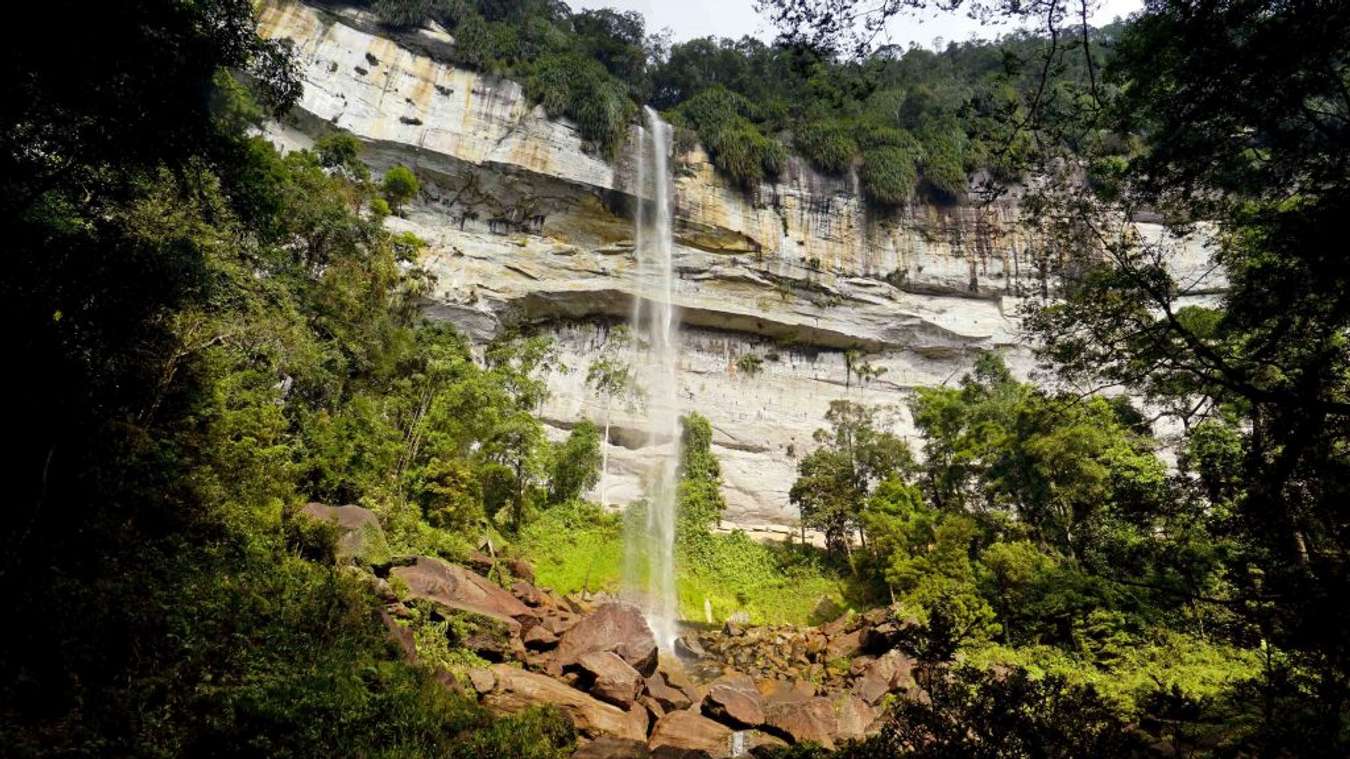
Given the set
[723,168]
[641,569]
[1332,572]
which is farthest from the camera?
[723,168]

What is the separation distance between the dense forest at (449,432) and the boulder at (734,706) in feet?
8.13

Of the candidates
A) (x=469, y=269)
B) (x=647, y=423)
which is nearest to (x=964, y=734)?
(x=647, y=423)

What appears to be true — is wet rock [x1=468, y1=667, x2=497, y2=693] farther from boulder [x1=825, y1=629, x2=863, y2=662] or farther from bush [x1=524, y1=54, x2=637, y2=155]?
bush [x1=524, y1=54, x2=637, y2=155]

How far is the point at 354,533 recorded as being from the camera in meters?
9.72

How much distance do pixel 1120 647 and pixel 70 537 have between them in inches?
535

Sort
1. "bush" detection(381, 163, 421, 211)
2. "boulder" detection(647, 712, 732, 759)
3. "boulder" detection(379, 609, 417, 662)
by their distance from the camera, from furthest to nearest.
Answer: "bush" detection(381, 163, 421, 211) < "boulder" detection(647, 712, 732, 759) < "boulder" detection(379, 609, 417, 662)

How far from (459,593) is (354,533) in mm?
1830

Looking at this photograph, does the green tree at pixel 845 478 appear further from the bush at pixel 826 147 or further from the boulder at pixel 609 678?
the bush at pixel 826 147

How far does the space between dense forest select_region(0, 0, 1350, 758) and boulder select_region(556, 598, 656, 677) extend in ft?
5.30

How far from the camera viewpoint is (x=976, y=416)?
62.4 feet

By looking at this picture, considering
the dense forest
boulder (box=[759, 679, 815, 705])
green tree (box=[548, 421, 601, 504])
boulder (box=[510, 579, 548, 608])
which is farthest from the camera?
green tree (box=[548, 421, 601, 504])

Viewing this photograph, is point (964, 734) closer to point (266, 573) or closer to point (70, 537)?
point (266, 573)

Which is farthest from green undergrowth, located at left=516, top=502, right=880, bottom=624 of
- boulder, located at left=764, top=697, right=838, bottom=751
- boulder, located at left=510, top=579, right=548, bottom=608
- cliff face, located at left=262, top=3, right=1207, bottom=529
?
boulder, located at left=764, top=697, right=838, bottom=751

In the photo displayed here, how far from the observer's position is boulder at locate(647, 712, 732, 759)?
7.38 metres
